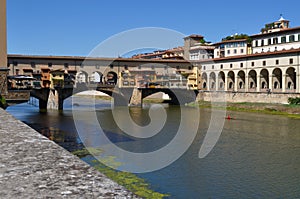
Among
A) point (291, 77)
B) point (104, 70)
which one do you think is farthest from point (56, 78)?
point (291, 77)

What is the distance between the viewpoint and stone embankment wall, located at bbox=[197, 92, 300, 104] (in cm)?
4631

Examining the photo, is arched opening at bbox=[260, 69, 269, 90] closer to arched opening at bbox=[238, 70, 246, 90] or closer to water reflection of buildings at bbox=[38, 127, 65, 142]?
arched opening at bbox=[238, 70, 246, 90]

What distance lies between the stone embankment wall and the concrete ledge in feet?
148

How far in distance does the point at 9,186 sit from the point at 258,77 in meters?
54.7

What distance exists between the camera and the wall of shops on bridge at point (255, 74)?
1922 inches

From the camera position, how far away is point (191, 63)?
67688mm

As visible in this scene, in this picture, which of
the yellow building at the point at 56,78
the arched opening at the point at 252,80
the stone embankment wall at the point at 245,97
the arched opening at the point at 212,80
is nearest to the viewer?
the stone embankment wall at the point at 245,97

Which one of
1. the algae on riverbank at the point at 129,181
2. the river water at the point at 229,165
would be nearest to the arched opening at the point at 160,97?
the river water at the point at 229,165

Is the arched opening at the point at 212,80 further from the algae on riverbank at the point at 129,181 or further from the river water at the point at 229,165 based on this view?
the algae on riverbank at the point at 129,181

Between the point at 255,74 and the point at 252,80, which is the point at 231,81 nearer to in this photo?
the point at 252,80

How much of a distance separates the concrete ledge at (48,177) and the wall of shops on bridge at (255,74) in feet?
154

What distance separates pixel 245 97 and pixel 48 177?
51868mm

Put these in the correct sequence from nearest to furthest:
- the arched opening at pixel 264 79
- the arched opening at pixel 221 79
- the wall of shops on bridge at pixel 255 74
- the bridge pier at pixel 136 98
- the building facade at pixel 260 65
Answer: the wall of shops on bridge at pixel 255 74
the building facade at pixel 260 65
the bridge pier at pixel 136 98
the arched opening at pixel 264 79
the arched opening at pixel 221 79

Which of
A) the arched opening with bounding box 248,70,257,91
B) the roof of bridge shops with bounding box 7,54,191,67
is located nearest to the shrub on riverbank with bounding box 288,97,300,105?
the arched opening with bounding box 248,70,257,91
